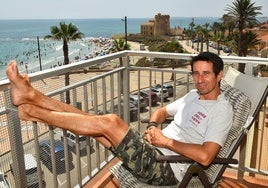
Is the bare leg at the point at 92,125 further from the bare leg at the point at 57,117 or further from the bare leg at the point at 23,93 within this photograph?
the bare leg at the point at 23,93

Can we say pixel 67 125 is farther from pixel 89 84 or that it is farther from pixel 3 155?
pixel 89 84

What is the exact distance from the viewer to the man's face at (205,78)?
2053 mm

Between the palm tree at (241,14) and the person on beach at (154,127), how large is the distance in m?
27.1

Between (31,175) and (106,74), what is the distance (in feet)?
3.66

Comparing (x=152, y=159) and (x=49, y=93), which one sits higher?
(x=49, y=93)

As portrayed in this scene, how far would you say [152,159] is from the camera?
1.81 meters

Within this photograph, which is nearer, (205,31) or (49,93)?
(49,93)

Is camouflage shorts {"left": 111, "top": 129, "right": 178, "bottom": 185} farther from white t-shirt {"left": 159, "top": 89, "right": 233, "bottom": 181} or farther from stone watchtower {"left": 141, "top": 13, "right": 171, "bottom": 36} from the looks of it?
stone watchtower {"left": 141, "top": 13, "right": 171, "bottom": 36}

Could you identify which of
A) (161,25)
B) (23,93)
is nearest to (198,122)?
(23,93)

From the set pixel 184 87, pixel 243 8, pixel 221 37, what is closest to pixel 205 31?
pixel 221 37

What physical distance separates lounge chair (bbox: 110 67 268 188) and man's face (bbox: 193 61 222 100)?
6.6 inches

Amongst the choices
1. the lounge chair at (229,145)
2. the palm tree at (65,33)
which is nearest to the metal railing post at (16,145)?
the lounge chair at (229,145)

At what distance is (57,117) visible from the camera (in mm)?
1791

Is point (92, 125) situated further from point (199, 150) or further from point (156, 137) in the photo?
point (199, 150)
